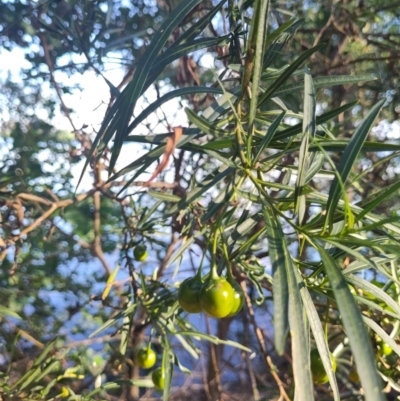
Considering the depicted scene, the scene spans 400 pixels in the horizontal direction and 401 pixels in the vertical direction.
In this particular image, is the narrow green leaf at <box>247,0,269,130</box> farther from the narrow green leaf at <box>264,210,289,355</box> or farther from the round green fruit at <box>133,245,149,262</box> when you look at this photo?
the round green fruit at <box>133,245,149,262</box>

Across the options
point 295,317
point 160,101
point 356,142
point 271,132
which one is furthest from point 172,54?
point 295,317

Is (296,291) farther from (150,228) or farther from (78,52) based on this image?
(78,52)

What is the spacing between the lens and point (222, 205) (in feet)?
2.15

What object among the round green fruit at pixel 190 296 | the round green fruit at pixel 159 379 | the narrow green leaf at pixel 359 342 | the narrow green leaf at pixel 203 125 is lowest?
the narrow green leaf at pixel 359 342

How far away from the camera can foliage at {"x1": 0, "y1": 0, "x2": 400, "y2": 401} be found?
52 centimetres

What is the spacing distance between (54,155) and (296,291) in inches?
81.7

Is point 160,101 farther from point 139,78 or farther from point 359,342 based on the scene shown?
point 359,342

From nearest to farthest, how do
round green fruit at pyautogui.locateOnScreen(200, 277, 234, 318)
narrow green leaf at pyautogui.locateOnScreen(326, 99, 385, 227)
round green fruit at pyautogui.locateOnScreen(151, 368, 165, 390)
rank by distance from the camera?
narrow green leaf at pyautogui.locateOnScreen(326, 99, 385, 227) < round green fruit at pyautogui.locateOnScreen(200, 277, 234, 318) < round green fruit at pyautogui.locateOnScreen(151, 368, 165, 390)

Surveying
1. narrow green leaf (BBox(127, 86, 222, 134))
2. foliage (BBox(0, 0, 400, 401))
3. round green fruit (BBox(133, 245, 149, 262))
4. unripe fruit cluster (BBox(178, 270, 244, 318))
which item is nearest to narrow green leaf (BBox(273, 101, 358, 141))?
foliage (BBox(0, 0, 400, 401))

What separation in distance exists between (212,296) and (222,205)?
0.13 meters

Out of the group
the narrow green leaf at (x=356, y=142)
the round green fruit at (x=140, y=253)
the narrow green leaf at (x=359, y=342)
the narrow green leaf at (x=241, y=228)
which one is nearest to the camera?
the narrow green leaf at (x=359, y=342)

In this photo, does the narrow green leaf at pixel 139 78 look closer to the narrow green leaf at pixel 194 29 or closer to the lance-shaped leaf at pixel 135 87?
the lance-shaped leaf at pixel 135 87

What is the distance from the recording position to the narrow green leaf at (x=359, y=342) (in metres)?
0.35

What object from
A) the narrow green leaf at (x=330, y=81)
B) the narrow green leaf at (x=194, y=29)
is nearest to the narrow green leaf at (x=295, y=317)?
the narrow green leaf at (x=330, y=81)
